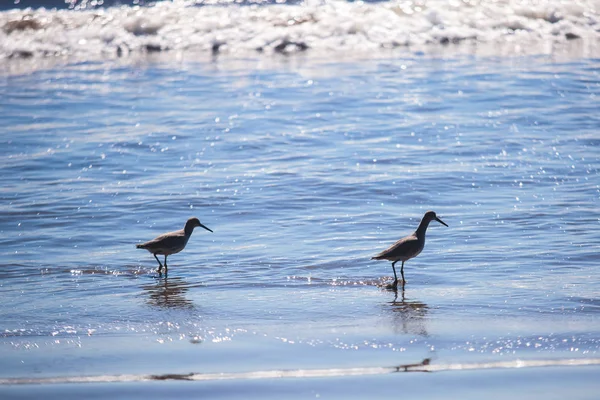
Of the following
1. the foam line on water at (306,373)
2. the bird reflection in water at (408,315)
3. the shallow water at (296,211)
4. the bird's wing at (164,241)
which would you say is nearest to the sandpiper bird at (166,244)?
the bird's wing at (164,241)

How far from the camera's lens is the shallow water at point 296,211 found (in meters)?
7.27

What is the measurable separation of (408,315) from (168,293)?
2.41 meters

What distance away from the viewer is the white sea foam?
22.9 m

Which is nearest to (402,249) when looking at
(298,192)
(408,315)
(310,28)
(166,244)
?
(408,315)

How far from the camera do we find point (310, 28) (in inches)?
934

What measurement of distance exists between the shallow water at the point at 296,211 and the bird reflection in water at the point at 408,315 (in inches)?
1.2

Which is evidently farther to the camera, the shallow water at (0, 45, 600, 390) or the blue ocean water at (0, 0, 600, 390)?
the shallow water at (0, 45, 600, 390)

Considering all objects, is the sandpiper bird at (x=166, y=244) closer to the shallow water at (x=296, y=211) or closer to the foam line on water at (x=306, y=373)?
the shallow water at (x=296, y=211)

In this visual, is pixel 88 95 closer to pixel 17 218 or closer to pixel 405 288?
pixel 17 218

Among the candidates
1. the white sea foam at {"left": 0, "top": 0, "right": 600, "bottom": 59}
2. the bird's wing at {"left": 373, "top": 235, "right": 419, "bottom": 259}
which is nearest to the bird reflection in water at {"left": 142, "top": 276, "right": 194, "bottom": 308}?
the bird's wing at {"left": 373, "top": 235, "right": 419, "bottom": 259}

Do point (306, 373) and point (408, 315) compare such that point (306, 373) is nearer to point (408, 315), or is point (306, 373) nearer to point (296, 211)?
point (408, 315)

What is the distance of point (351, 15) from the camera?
79.4 feet

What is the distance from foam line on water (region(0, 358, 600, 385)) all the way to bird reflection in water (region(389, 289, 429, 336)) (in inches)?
31.2

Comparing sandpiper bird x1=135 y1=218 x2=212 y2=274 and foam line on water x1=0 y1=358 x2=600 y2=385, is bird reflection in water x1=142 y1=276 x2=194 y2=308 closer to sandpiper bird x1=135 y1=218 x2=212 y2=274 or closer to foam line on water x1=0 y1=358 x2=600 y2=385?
sandpiper bird x1=135 y1=218 x2=212 y2=274
